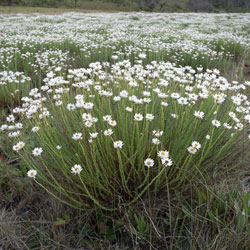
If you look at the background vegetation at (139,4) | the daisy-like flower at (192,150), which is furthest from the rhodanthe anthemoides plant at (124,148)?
the background vegetation at (139,4)

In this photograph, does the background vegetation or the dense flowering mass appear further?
the background vegetation

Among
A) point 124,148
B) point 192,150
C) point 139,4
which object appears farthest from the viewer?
point 139,4

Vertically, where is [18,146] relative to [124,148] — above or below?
above

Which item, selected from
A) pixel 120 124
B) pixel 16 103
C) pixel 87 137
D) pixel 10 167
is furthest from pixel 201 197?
pixel 16 103

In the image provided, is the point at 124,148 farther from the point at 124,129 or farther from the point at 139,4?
the point at 139,4

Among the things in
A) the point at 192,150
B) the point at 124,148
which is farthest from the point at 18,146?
the point at 192,150

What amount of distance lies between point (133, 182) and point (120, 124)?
56 centimetres

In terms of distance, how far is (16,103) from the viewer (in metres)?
3.97

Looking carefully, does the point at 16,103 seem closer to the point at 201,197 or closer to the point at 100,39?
the point at 201,197

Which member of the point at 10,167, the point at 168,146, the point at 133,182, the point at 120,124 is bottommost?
the point at 10,167

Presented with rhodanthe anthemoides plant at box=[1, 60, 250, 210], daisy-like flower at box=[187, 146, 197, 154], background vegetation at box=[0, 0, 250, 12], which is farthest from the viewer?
background vegetation at box=[0, 0, 250, 12]

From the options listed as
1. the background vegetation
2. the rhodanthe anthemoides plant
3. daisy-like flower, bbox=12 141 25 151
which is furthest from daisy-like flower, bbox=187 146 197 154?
the background vegetation

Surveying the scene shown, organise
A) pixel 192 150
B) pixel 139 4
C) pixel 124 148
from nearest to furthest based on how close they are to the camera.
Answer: pixel 192 150
pixel 124 148
pixel 139 4

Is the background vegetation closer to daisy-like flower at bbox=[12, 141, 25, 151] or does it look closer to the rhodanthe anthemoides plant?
the rhodanthe anthemoides plant
